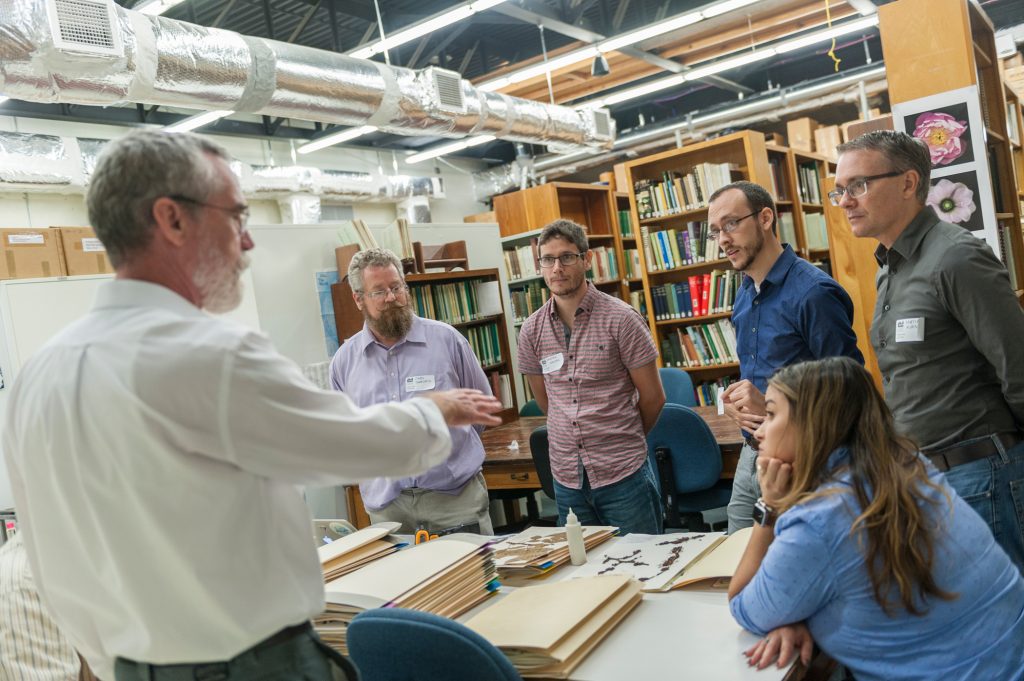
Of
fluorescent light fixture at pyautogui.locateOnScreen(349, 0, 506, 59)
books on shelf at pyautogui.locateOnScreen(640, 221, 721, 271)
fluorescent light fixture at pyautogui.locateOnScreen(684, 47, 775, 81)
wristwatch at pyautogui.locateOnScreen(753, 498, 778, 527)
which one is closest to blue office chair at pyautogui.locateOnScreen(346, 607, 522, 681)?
wristwatch at pyautogui.locateOnScreen(753, 498, 778, 527)

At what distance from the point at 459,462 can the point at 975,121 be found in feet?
9.29

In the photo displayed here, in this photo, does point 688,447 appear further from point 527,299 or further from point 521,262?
point 521,262

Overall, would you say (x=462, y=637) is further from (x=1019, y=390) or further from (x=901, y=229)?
(x=901, y=229)

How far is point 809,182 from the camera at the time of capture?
7.27 metres

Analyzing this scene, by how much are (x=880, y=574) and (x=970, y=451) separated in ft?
2.59

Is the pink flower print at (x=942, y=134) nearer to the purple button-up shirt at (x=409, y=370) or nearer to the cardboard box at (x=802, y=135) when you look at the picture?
the purple button-up shirt at (x=409, y=370)

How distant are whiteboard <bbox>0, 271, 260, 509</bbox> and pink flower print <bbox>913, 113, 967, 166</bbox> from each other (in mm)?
3662

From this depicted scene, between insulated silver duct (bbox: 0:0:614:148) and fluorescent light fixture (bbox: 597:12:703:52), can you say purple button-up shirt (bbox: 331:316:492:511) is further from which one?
fluorescent light fixture (bbox: 597:12:703:52)

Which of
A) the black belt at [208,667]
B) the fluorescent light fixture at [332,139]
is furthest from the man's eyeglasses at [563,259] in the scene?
the fluorescent light fixture at [332,139]

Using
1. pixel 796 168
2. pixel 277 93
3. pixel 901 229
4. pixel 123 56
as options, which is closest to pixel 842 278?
pixel 796 168

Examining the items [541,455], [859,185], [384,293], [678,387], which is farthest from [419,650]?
[678,387]

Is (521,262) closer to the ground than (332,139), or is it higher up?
closer to the ground

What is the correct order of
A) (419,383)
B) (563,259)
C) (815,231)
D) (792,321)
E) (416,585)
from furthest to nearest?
(815,231) → (419,383) → (563,259) → (792,321) → (416,585)

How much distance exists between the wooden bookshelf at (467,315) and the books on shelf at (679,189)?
4.36 feet
